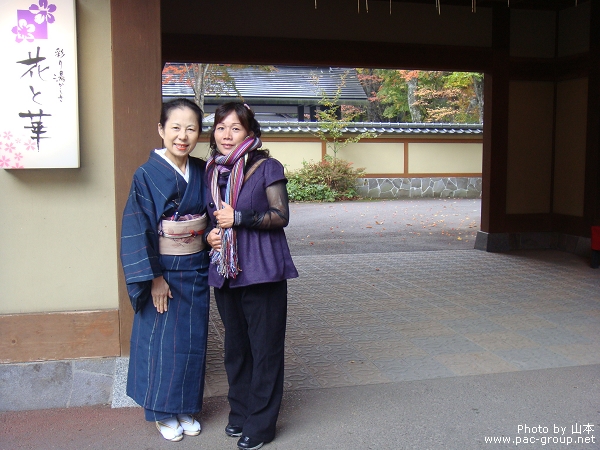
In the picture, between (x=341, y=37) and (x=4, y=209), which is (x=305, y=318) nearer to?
(x=4, y=209)

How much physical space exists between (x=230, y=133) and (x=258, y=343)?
41.2 inches

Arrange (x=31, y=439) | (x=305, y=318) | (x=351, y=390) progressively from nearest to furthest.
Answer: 1. (x=31, y=439)
2. (x=351, y=390)
3. (x=305, y=318)

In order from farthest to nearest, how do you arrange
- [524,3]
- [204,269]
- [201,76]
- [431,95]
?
[431,95] → [201,76] → [524,3] → [204,269]

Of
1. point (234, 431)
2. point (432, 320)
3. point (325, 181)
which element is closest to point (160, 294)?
point (234, 431)

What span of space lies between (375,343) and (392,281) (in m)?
2.35

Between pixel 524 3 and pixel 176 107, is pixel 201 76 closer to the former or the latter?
pixel 524 3

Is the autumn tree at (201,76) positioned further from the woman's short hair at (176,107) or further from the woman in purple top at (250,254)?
the woman in purple top at (250,254)

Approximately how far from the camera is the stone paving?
4.35m

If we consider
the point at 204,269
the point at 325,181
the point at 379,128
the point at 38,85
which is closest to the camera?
the point at 204,269

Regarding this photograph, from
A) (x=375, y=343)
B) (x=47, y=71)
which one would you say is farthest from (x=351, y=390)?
(x=47, y=71)

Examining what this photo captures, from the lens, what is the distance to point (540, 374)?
417cm

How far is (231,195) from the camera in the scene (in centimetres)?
307

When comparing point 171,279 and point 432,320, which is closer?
point 171,279

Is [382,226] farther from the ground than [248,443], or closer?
farther from the ground
